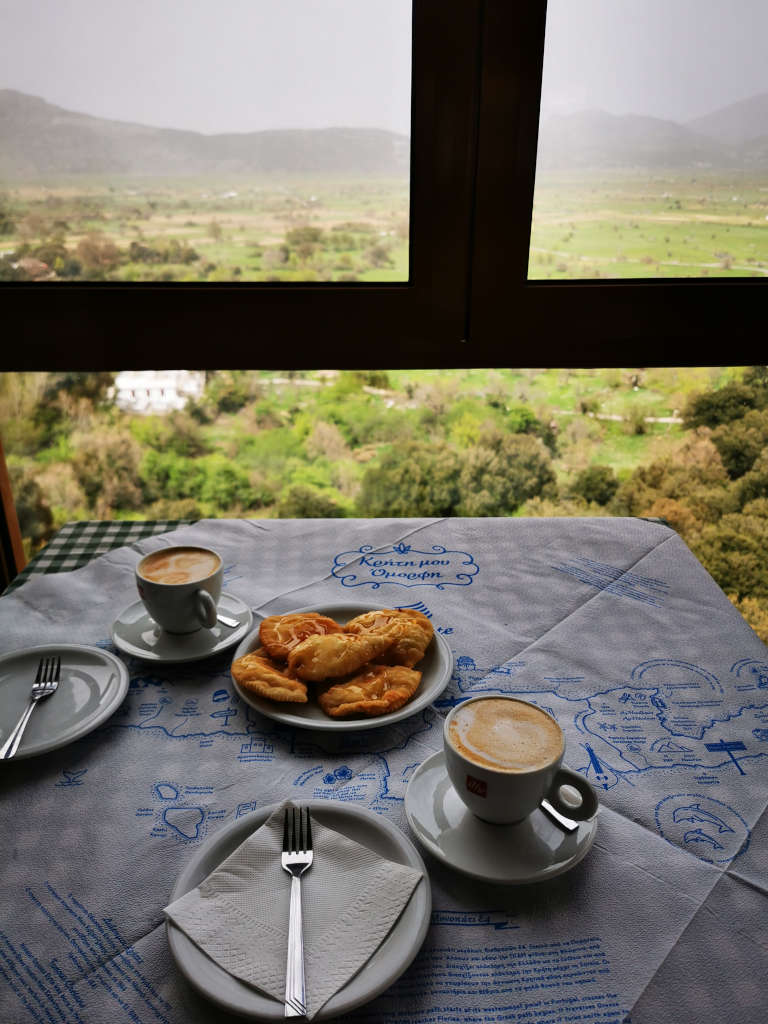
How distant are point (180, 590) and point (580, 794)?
0.47m

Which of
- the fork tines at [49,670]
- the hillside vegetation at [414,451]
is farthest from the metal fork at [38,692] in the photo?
the hillside vegetation at [414,451]

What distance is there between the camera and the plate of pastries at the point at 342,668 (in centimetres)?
73

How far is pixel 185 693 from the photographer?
0.79 m

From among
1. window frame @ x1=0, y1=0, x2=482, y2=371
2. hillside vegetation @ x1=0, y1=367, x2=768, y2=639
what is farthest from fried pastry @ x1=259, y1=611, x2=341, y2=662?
hillside vegetation @ x1=0, y1=367, x2=768, y2=639

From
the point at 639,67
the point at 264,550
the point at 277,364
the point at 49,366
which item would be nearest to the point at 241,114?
the point at 277,364

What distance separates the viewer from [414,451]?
3.11m

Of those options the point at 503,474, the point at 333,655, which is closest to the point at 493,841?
the point at 333,655

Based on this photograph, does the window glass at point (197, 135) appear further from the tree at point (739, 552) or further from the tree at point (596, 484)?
the tree at point (739, 552)

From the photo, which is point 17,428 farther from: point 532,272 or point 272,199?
point 532,272

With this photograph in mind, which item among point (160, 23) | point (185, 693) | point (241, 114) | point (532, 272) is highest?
point (160, 23)

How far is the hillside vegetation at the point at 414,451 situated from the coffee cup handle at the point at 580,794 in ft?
7.97

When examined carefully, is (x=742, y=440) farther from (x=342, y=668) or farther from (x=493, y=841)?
(x=493, y=841)

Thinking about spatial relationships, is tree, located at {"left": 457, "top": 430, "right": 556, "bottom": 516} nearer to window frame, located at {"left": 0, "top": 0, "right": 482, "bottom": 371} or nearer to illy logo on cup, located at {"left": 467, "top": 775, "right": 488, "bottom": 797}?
window frame, located at {"left": 0, "top": 0, "right": 482, "bottom": 371}

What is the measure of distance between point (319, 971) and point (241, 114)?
1533 mm
